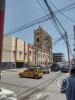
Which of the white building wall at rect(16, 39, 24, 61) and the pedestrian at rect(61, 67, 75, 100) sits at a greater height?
the white building wall at rect(16, 39, 24, 61)

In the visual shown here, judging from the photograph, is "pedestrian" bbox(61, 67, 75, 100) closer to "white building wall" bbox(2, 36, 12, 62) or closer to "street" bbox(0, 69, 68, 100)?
"street" bbox(0, 69, 68, 100)

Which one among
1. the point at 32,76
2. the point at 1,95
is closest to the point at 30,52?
the point at 32,76

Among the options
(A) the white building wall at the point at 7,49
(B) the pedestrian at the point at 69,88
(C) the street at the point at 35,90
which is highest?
(A) the white building wall at the point at 7,49

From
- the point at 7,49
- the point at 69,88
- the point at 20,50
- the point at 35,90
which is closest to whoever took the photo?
the point at 69,88

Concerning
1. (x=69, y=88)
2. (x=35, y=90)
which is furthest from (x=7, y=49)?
(x=69, y=88)

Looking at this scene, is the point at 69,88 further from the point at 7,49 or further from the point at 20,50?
the point at 20,50

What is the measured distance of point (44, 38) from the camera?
70.0 m

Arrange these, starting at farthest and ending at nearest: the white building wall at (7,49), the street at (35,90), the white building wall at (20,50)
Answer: the white building wall at (20,50) < the white building wall at (7,49) < the street at (35,90)

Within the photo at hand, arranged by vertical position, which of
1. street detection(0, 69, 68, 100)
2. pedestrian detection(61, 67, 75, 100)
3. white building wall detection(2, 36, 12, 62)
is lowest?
street detection(0, 69, 68, 100)

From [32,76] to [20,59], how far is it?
151 ft

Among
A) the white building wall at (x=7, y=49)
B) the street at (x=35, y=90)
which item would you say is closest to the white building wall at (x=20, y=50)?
the white building wall at (x=7, y=49)

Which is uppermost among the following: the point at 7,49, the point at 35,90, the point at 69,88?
the point at 7,49

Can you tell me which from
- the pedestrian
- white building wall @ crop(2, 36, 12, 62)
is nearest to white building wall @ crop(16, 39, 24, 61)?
white building wall @ crop(2, 36, 12, 62)

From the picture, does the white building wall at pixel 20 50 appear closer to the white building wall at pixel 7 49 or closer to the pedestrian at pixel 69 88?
the white building wall at pixel 7 49
